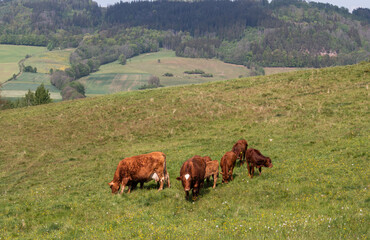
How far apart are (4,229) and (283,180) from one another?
12518 millimetres

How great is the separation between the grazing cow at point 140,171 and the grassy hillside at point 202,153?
2.45 ft

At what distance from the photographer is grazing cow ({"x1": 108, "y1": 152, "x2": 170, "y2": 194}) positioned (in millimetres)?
16422

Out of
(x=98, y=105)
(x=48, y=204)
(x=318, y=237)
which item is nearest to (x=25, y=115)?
(x=98, y=105)

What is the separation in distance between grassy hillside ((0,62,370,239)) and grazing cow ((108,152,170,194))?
75cm

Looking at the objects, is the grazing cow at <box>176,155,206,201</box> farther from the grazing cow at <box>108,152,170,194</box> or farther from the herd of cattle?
the grazing cow at <box>108,152,170,194</box>

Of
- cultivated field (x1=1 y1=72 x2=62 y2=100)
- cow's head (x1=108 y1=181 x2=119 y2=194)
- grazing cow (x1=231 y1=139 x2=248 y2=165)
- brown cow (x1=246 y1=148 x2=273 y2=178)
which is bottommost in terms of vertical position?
cultivated field (x1=1 y1=72 x2=62 y2=100)

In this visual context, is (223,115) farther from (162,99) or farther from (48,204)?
(48,204)

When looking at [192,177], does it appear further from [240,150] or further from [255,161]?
[240,150]

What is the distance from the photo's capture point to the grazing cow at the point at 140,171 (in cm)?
1642

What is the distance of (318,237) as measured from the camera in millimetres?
9164

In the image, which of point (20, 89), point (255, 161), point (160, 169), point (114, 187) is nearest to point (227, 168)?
point (255, 161)

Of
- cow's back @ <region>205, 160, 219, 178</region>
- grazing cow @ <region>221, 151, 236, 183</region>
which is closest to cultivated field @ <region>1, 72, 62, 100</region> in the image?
cow's back @ <region>205, 160, 219, 178</region>

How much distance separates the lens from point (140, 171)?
16406mm

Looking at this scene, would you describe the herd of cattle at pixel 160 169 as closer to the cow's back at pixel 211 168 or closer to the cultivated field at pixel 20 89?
the cow's back at pixel 211 168
